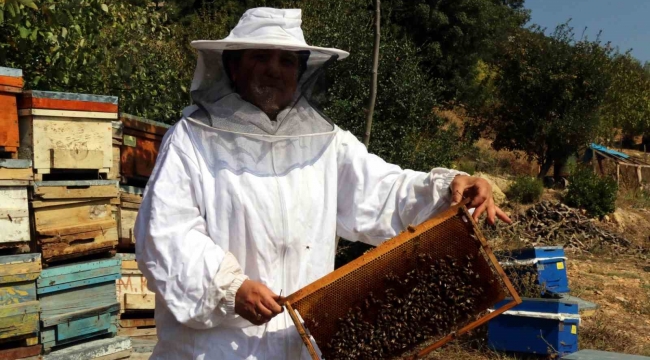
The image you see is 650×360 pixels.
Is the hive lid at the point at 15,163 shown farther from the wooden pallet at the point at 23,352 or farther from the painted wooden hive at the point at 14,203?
the wooden pallet at the point at 23,352

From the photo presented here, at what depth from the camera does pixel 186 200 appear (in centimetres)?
237

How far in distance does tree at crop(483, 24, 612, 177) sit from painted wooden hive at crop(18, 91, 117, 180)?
15.5 metres

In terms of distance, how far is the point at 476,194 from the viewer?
2.49 metres

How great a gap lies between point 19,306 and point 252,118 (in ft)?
9.59

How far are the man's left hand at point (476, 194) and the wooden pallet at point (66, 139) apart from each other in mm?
3268

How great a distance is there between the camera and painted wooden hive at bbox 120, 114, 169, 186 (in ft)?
18.4

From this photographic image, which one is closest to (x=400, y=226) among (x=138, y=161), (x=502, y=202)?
(x=138, y=161)

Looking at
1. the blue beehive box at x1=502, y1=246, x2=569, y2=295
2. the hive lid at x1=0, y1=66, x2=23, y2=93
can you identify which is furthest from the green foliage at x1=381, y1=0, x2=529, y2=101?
the hive lid at x1=0, y1=66, x2=23, y2=93

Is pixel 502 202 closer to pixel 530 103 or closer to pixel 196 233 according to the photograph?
pixel 530 103

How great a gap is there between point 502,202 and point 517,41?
5.91 metres

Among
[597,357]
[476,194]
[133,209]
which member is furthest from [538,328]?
[476,194]

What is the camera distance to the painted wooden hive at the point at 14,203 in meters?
4.54

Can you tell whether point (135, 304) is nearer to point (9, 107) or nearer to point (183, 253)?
point (9, 107)

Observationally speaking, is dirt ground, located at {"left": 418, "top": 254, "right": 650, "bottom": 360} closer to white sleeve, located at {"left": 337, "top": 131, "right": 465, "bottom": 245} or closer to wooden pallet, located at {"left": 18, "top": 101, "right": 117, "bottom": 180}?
wooden pallet, located at {"left": 18, "top": 101, "right": 117, "bottom": 180}
